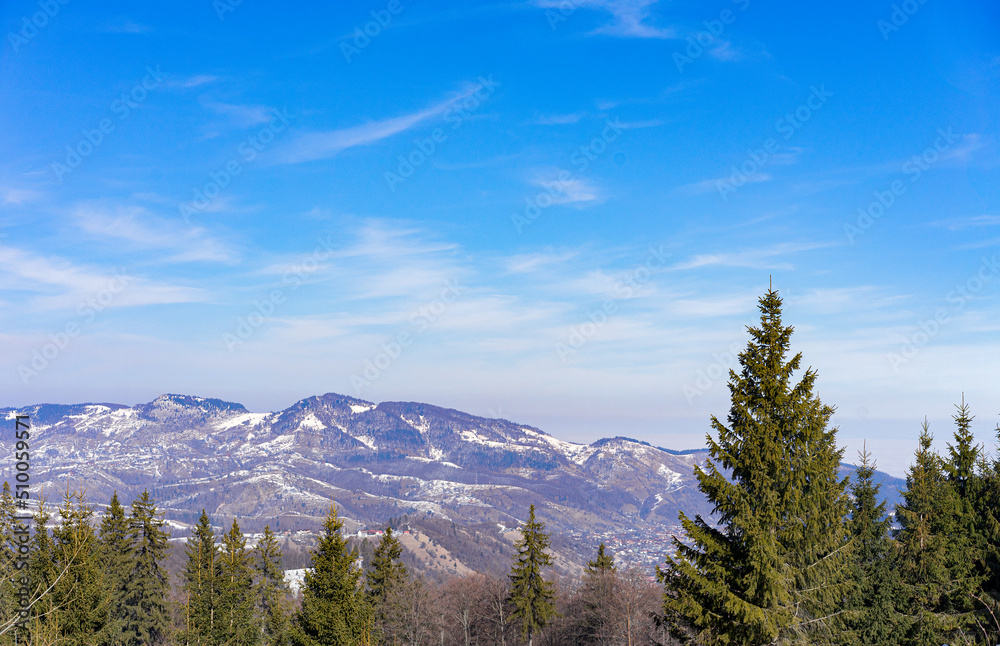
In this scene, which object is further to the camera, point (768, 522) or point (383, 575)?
point (383, 575)

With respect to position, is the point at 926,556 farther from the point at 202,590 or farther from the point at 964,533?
the point at 202,590

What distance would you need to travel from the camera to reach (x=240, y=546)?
166ft

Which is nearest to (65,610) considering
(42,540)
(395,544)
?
(42,540)

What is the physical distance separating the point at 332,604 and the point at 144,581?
31.7 meters

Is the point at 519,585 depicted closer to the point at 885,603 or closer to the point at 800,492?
the point at 885,603

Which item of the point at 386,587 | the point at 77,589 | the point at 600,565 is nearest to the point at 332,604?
the point at 77,589

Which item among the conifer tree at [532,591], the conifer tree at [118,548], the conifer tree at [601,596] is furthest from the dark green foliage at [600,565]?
the conifer tree at [118,548]

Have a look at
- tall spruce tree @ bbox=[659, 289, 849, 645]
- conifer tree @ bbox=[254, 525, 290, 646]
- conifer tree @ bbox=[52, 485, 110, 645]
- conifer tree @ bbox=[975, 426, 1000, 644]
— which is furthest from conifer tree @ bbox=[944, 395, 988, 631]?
conifer tree @ bbox=[254, 525, 290, 646]

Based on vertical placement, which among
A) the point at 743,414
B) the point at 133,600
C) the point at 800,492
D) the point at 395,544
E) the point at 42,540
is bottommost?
the point at 133,600

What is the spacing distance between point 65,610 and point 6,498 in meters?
16.8

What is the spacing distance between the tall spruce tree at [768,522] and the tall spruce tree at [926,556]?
16.5 metres

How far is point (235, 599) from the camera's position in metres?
42.4

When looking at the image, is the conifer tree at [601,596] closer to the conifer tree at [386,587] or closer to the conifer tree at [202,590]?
the conifer tree at [386,587]

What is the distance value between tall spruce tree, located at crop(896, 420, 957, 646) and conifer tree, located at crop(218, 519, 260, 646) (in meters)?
36.5
